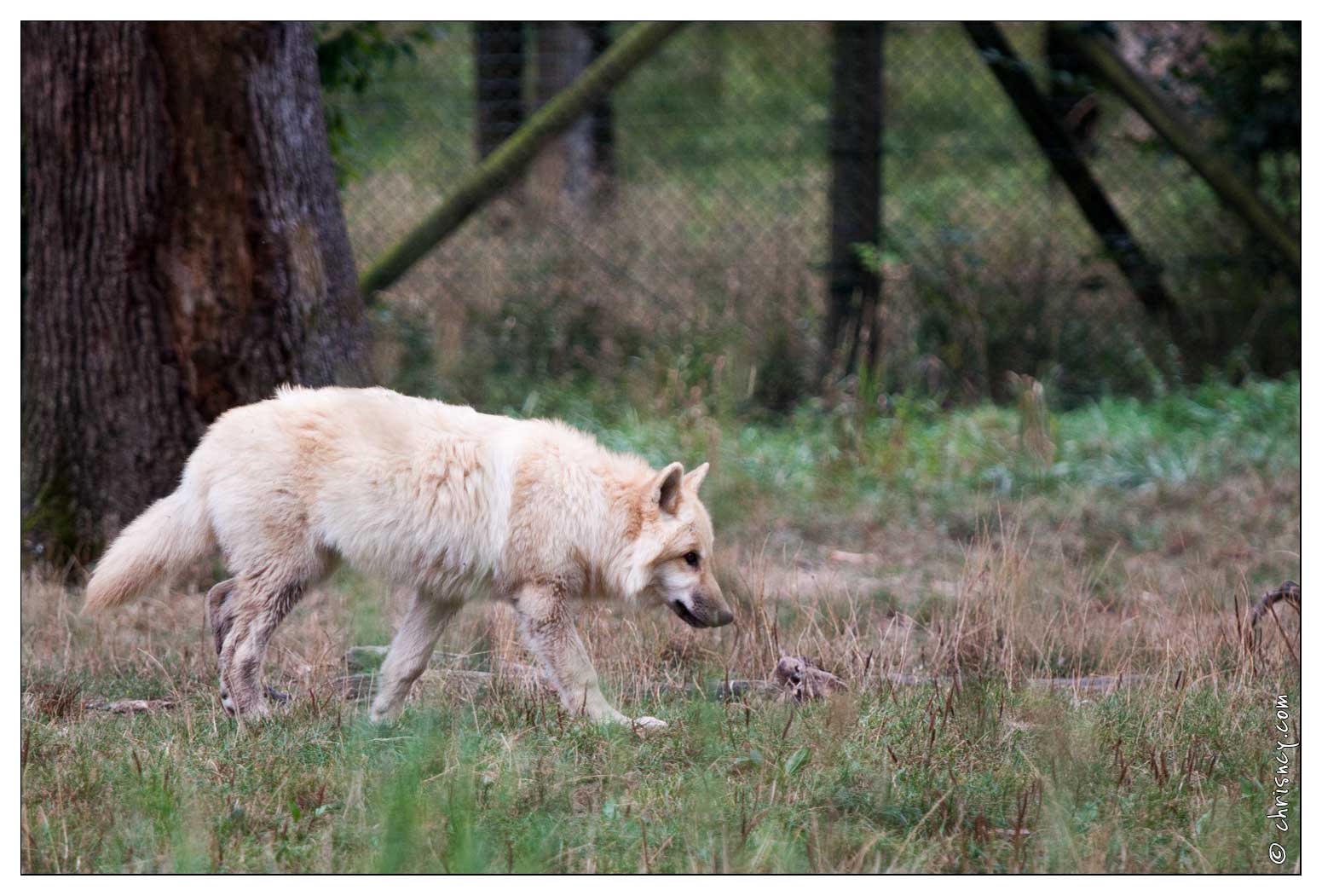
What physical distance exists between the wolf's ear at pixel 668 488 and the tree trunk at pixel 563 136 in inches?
247

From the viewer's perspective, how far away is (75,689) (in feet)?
15.1

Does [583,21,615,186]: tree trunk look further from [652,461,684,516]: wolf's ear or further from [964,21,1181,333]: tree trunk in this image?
[652,461,684,516]: wolf's ear

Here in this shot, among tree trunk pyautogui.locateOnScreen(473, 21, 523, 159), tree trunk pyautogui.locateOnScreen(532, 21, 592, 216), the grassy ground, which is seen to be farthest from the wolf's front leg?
tree trunk pyautogui.locateOnScreen(473, 21, 523, 159)

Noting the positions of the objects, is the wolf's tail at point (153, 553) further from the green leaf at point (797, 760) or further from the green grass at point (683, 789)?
the green leaf at point (797, 760)

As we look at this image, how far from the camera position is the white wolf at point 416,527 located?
429 centimetres

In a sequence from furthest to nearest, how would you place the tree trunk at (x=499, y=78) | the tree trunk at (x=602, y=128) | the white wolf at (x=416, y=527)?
the tree trunk at (x=602, y=128) < the tree trunk at (x=499, y=78) < the white wolf at (x=416, y=527)

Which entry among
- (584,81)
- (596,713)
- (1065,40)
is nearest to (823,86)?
(1065,40)

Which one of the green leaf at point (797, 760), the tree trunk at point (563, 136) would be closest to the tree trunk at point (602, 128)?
the tree trunk at point (563, 136)

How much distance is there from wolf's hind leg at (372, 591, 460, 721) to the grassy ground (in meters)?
0.09

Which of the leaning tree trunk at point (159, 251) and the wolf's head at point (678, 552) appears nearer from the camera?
the wolf's head at point (678, 552)

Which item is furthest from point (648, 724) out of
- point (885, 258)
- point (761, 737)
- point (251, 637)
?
point (885, 258)

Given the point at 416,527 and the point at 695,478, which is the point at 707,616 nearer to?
the point at 695,478

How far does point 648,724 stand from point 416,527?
1.03 meters

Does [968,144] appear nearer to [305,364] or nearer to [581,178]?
[581,178]
